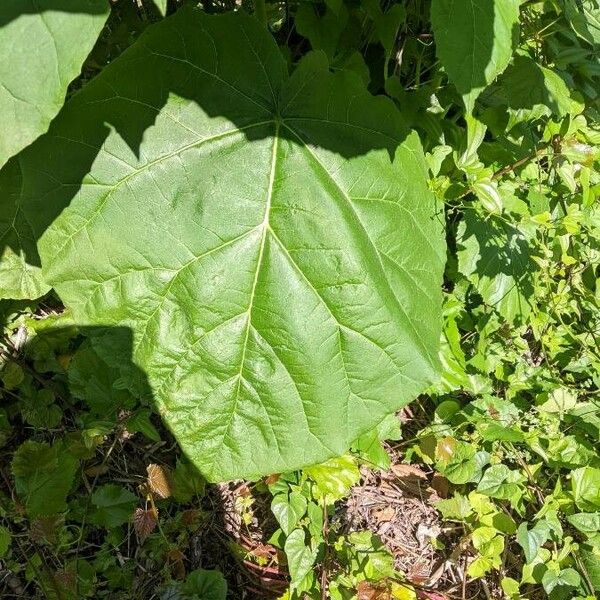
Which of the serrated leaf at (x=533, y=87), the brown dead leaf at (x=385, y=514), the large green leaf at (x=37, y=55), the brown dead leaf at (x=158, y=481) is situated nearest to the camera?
the large green leaf at (x=37, y=55)

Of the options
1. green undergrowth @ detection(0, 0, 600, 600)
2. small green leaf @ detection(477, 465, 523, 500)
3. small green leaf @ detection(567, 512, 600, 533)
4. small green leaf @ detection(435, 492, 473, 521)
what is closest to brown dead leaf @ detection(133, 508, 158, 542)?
green undergrowth @ detection(0, 0, 600, 600)

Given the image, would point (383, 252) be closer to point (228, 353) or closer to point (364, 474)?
point (228, 353)

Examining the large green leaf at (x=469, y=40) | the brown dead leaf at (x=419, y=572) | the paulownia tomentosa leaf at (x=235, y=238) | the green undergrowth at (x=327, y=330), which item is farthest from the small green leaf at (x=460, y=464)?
the large green leaf at (x=469, y=40)

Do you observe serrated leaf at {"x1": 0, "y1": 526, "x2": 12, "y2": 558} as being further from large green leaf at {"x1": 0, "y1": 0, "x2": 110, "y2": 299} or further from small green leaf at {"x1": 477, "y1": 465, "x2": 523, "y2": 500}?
small green leaf at {"x1": 477, "y1": 465, "x2": 523, "y2": 500}

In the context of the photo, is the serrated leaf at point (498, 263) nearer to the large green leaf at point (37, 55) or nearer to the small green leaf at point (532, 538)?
the small green leaf at point (532, 538)

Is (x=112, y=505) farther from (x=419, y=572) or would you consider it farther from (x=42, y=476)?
(x=419, y=572)

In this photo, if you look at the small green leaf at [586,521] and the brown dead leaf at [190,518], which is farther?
the small green leaf at [586,521]
